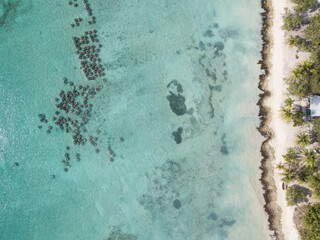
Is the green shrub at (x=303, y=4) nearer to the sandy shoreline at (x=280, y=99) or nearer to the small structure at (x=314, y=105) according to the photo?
the sandy shoreline at (x=280, y=99)

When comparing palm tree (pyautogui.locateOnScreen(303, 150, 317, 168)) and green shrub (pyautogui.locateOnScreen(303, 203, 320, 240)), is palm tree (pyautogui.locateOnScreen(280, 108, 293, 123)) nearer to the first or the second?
palm tree (pyautogui.locateOnScreen(303, 150, 317, 168))

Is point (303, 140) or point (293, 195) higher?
point (303, 140)

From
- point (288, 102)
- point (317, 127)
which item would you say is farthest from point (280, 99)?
point (317, 127)

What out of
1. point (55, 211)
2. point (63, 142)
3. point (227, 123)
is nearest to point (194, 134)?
point (227, 123)

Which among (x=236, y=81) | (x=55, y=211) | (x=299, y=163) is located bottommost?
Answer: (x=55, y=211)

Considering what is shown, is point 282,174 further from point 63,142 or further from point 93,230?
point 63,142

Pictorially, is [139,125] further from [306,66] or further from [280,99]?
[306,66]
